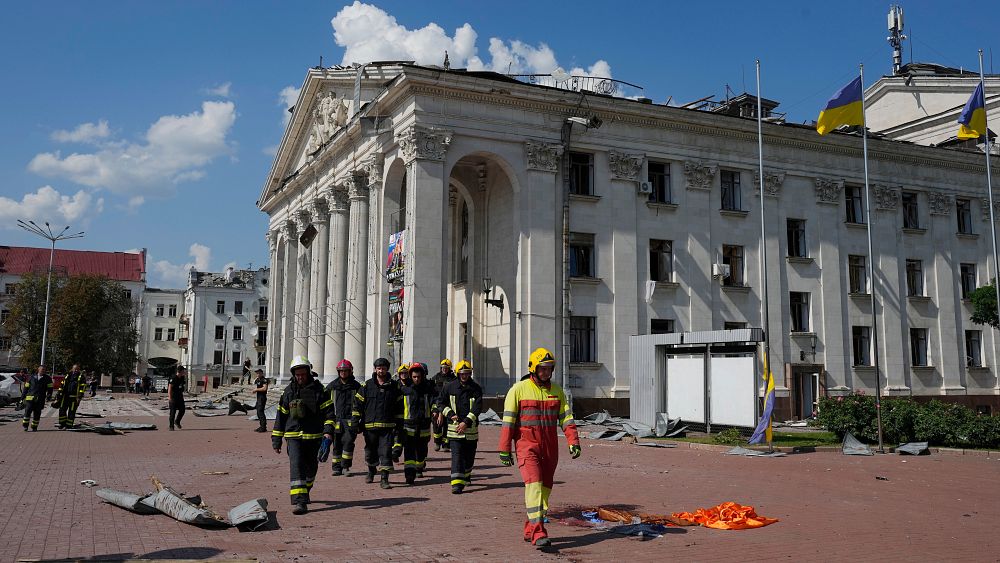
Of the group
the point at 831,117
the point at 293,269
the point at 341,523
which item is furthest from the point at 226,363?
the point at 341,523

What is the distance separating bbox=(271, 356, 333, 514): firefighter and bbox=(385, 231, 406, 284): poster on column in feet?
56.9

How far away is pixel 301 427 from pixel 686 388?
47.2 feet

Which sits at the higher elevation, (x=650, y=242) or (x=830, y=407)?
(x=650, y=242)

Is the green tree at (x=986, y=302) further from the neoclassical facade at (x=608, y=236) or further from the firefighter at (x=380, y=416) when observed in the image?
the firefighter at (x=380, y=416)

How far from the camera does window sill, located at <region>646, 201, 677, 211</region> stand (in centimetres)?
3141

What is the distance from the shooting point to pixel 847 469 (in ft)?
49.6

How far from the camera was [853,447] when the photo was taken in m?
18.0

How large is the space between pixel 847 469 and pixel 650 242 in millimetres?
17224

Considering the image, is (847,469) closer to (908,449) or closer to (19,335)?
(908,449)

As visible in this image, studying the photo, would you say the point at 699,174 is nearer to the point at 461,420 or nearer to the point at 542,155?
the point at 542,155

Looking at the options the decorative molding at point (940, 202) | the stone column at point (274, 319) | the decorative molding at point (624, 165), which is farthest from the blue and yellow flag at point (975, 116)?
the stone column at point (274, 319)

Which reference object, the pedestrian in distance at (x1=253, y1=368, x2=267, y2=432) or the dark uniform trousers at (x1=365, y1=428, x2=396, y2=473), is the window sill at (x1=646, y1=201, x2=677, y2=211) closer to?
the pedestrian in distance at (x1=253, y1=368, x2=267, y2=432)

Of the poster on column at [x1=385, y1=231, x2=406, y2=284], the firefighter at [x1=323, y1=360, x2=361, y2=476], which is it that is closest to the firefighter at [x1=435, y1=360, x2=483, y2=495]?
the firefighter at [x1=323, y1=360, x2=361, y2=476]

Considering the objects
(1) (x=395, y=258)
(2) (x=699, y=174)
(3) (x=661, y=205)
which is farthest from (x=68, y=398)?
(2) (x=699, y=174)
